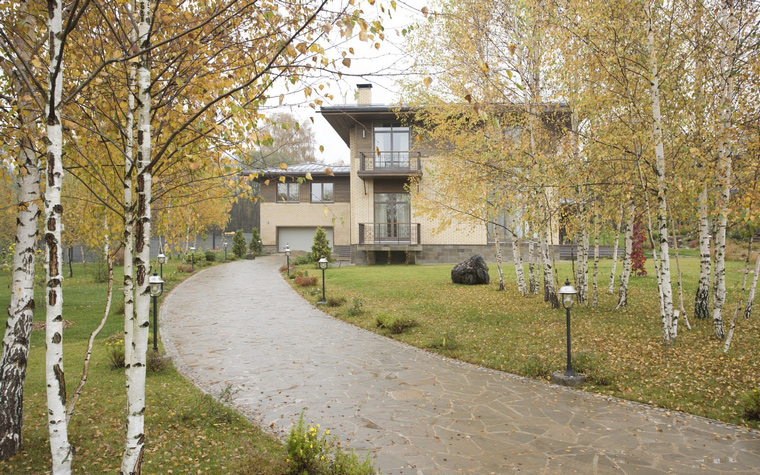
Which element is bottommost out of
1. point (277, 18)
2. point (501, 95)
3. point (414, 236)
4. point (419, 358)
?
point (419, 358)

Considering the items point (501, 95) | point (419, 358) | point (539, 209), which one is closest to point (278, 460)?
point (419, 358)

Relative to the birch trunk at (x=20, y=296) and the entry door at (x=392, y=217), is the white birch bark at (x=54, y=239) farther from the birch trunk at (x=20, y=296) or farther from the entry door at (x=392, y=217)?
the entry door at (x=392, y=217)

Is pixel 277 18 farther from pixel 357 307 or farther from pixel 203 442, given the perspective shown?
pixel 357 307

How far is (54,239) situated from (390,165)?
22.7 meters

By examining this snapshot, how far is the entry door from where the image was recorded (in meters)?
25.7

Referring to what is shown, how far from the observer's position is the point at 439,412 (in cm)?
560

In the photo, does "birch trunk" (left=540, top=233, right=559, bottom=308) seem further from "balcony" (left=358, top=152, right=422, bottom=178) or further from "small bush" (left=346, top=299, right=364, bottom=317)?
A: "balcony" (left=358, top=152, right=422, bottom=178)

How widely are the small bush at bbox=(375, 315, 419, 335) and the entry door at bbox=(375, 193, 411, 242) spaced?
15.3 metres

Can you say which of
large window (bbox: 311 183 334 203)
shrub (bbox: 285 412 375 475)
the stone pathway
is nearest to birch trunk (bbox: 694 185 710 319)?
the stone pathway

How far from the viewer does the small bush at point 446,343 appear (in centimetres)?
860

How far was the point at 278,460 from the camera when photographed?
13.4 feet

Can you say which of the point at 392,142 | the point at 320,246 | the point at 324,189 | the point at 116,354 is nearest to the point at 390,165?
the point at 392,142

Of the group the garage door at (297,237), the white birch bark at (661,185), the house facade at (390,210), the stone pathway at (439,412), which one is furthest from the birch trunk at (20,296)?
the garage door at (297,237)

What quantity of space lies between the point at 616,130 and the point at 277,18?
280 inches
